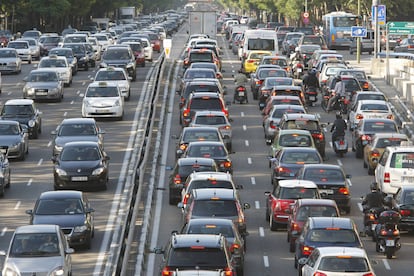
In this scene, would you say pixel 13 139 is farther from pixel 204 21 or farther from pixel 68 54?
pixel 204 21

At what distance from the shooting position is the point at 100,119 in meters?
55.1

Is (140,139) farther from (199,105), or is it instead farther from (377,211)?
(377,211)

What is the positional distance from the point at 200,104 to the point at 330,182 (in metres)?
15.1

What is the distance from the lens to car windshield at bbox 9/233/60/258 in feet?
88.0

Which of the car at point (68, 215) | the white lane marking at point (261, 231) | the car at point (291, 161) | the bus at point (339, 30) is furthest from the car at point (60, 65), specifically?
the bus at point (339, 30)

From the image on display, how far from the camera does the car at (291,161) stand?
3841cm

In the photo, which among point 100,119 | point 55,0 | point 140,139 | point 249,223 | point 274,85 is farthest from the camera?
point 55,0

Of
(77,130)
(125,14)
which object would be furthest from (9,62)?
(125,14)

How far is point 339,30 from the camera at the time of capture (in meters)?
110

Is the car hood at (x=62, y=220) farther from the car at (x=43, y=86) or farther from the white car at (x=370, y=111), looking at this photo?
the car at (x=43, y=86)

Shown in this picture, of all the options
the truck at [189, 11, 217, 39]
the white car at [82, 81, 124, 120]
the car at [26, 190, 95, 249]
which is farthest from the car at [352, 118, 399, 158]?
the truck at [189, 11, 217, 39]

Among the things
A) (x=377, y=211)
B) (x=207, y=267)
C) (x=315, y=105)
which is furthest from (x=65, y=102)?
(x=207, y=267)

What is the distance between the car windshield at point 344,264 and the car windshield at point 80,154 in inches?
634

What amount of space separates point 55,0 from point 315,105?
71599 millimetres
